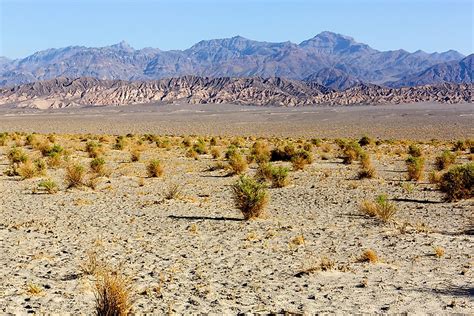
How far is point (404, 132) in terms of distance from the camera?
223 ft

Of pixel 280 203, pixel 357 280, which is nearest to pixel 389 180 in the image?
pixel 280 203

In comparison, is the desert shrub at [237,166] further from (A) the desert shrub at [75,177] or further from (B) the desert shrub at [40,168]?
(B) the desert shrub at [40,168]

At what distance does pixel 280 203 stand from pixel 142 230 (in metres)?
5.54

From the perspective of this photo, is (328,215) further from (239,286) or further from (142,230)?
(239,286)

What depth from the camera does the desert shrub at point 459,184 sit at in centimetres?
1794

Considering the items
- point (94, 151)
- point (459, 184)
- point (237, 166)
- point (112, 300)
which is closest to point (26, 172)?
point (237, 166)

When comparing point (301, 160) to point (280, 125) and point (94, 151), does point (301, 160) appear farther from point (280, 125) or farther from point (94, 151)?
point (280, 125)

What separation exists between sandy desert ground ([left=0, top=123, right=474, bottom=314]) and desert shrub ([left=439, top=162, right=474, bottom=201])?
40cm

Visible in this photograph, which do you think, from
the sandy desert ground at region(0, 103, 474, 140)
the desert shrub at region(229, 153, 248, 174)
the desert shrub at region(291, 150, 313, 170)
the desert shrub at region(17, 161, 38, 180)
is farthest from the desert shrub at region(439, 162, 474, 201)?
the sandy desert ground at region(0, 103, 474, 140)

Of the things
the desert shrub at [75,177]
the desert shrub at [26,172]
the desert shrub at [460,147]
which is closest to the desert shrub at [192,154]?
the desert shrub at [26,172]

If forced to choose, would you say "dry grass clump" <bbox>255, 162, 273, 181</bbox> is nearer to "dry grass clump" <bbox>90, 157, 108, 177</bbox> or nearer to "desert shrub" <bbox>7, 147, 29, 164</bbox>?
"dry grass clump" <bbox>90, 157, 108, 177</bbox>

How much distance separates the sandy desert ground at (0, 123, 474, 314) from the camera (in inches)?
344

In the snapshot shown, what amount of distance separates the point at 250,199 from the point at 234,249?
3417 millimetres

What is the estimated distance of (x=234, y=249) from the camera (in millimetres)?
12031
